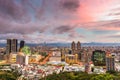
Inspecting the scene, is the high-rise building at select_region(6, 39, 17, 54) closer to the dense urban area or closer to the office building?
the dense urban area

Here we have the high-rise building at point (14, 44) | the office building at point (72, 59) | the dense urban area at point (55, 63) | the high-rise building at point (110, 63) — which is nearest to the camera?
the dense urban area at point (55, 63)

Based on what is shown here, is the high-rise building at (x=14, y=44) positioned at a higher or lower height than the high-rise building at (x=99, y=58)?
higher

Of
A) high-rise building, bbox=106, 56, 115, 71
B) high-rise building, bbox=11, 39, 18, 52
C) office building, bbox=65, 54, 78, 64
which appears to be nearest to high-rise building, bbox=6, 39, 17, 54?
high-rise building, bbox=11, 39, 18, 52

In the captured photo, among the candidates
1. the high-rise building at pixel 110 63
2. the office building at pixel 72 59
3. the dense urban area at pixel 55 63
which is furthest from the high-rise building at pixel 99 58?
the office building at pixel 72 59

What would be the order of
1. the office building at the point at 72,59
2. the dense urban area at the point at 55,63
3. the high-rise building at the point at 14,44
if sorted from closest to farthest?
the dense urban area at the point at 55,63, the office building at the point at 72,59, the high-rise building at the point at 14,44

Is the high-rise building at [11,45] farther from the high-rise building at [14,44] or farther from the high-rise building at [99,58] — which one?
the high-rise building at [99,58]

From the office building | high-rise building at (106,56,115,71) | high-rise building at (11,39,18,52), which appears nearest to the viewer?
high-rise building at (106,56,115,71)

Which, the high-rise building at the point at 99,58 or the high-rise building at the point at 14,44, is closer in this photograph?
the high-rise building at the point at 99,58

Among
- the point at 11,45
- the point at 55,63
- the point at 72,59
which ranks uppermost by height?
the point at 11,45

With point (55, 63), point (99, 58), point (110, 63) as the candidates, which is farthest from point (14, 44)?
point (110, 63)

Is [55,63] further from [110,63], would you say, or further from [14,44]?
[14,44]

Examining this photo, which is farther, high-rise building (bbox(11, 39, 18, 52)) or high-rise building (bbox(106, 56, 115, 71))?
high-rise building (bbox(11, 39, 18, 52))
